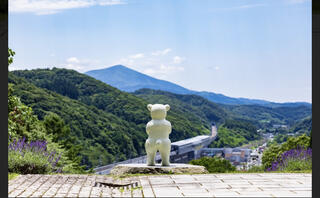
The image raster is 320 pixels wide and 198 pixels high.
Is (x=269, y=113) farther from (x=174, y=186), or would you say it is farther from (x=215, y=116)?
(x=174, y=186)

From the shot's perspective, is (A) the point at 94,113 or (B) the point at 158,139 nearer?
(B) the point at 158,139

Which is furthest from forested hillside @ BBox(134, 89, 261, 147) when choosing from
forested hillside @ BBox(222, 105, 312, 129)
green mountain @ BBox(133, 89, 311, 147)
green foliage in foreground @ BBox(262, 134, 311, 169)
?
green foliage in foreground @ BBox(262, 134, 311, 169)

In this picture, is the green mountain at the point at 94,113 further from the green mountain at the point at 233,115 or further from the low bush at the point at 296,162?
the low bush at the point at 296,162

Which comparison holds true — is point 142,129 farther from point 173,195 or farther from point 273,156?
point 173,195

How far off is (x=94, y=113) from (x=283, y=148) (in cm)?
2169

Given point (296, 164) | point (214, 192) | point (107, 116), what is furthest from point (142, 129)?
point (214, 192)

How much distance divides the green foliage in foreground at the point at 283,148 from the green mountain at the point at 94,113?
15759mm

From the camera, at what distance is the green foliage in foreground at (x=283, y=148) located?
39.5 ft

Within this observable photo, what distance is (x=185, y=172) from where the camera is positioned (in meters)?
6.61

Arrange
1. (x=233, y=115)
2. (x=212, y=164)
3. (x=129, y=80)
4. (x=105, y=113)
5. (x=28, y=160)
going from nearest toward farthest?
(x=28, y=160)
(x=212, y=164)
(x=105, y=113)
(x=233, y=115)
(x=129, y=80)

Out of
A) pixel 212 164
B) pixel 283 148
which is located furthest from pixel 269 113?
pixel 212 164

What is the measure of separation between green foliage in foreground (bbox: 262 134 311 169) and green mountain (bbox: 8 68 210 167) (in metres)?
15.8

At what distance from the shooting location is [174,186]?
4.85 meters

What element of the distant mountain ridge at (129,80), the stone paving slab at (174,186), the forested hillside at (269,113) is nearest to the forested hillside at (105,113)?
the forested hillside at (269,113)
